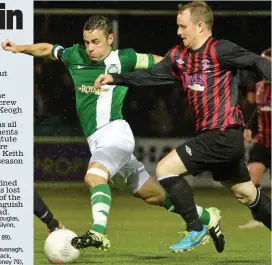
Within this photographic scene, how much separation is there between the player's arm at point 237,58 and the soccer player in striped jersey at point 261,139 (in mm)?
3879

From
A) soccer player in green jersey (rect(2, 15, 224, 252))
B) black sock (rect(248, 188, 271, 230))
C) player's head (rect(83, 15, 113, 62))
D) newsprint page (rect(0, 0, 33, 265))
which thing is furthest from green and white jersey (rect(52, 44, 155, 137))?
newsprint page (rect(0, 0, 33, 265))

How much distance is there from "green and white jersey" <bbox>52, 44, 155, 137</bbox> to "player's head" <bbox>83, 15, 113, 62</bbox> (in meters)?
0.13

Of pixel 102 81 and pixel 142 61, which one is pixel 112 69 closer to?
pixel 142 61

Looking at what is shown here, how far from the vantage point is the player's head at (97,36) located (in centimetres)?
819

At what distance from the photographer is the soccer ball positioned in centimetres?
790

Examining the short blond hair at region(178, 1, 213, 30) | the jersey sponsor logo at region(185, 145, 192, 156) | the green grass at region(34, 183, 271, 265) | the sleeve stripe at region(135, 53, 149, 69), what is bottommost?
the green grass at region(34, 183, 271, 265)

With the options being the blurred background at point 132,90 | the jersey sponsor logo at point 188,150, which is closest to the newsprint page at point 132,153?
the jersey sponsor logo at point 188,150

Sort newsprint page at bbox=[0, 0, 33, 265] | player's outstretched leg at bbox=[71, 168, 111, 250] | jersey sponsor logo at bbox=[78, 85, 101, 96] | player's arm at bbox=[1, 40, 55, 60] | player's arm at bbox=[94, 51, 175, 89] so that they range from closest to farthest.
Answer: newsprint page at bbox=[0, 0, 33, 265]
player's outstretched leg at bbox=[71, 168, 111, 250]
player's arm at bbox=[94, 51, 175, 89]
player's arm at bbox=[1, 40, 55, 60]
jersey sponsor logo at bbox=[78, 85, 101, 96]

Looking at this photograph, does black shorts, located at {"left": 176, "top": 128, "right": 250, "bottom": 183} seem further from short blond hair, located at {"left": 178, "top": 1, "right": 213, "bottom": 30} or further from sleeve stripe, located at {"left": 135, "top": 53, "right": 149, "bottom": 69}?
sleeve stripe, located at {"left": 135, "top": 53, "right": 149, "bottom": 69}

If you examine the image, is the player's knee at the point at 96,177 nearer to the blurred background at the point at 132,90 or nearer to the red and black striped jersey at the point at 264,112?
the red and black striped jersey at the point at 264,112

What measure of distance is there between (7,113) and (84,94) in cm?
157

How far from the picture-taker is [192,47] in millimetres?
7691

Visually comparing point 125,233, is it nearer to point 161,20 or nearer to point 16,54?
point 16,54

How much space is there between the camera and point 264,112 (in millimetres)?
11695
